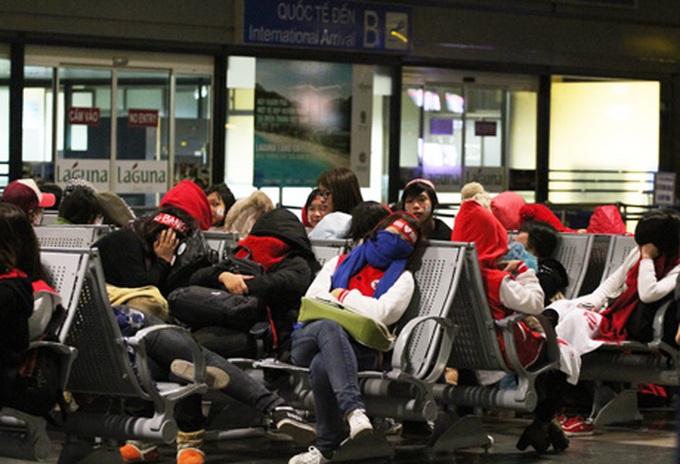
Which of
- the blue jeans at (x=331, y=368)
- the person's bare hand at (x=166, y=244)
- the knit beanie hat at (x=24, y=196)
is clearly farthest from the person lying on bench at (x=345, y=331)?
the knit beanie hat at (x=24, y=196)

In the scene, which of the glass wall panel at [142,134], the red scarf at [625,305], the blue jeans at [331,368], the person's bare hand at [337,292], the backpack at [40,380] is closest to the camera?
the backpack at [40,380]

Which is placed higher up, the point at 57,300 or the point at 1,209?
the point at 1,209

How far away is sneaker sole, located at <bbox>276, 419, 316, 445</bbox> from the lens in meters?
7.39

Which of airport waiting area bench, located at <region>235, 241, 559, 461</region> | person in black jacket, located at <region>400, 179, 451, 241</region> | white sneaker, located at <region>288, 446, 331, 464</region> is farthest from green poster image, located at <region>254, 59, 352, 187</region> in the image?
white sneaker, located at <region>288, 446, 331, 464</region>

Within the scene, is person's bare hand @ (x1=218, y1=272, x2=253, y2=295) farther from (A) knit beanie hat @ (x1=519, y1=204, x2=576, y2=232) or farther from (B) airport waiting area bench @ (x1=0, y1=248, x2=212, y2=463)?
(A) knit beanie hat @ (x1=519, y1=204, x2=576, y2=232)

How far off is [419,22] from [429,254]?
1416 centimetres

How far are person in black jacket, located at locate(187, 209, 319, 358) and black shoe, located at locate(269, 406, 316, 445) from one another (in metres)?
0.58

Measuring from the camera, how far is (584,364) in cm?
917

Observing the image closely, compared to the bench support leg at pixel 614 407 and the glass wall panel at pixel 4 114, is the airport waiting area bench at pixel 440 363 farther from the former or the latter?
the glass wall panel at pixel 4 114

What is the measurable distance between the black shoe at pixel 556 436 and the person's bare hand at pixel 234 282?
1.90 meters

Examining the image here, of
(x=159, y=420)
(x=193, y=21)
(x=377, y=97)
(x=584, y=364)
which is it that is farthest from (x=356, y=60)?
(x=159, y=420)

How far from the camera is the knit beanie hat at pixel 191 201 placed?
34.0 ft

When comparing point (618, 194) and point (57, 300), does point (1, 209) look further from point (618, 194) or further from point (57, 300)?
point (618, 194)

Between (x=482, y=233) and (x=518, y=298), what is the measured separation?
47 centimetres
